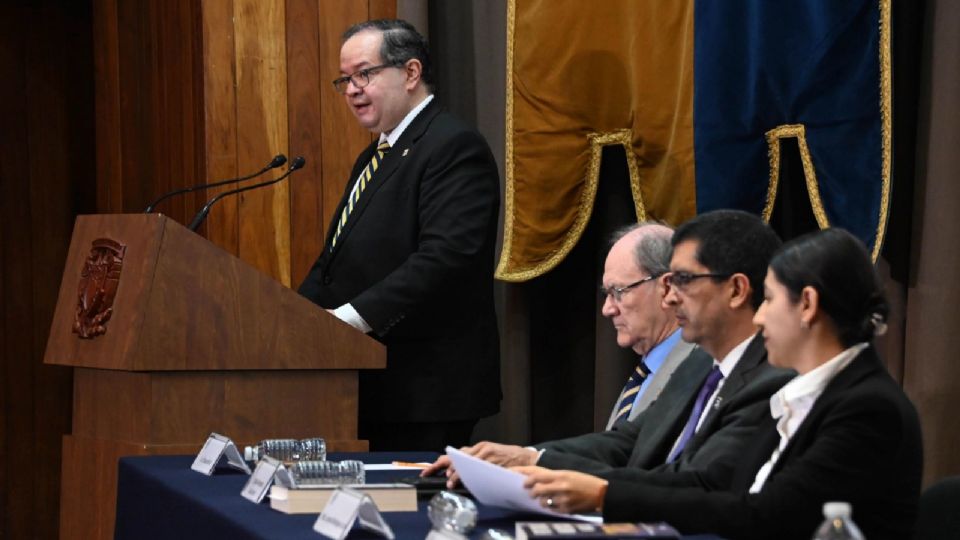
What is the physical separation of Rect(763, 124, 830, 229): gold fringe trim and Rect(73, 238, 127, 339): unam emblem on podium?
1.68 meters

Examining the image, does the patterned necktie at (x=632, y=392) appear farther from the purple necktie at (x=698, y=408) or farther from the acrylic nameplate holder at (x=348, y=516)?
the acrylic nameplate holder at (x=348, y=516)

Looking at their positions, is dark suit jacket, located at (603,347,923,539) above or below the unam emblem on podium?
below

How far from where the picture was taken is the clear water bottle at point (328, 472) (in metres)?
2.39

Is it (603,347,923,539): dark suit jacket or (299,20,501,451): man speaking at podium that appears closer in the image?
(603,347,923,539): dark suit jacket

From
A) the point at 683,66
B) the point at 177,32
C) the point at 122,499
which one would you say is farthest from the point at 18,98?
the point at 122,499

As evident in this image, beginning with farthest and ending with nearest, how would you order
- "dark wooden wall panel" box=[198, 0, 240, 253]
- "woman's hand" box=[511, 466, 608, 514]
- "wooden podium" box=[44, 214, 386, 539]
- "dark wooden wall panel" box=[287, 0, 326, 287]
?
"dark wooden wall panel" box=[287, 0, 326, 287] → "dark wooden wall panel" box=[198, 0, 240, 253] → "wooden podium" box=[44, 214, 386, 539] → "woman's hand" box=[511, 466, 608, 514]

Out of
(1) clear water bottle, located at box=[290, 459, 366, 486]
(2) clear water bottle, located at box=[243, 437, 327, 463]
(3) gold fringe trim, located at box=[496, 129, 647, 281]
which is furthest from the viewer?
(3) gold fringe trim, located at box=[496, 129, 647, 281]

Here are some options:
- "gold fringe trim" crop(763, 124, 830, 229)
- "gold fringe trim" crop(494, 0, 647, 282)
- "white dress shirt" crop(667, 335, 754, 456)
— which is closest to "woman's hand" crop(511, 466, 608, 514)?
"white dress shirt" crop(667, 335, 754, 456)

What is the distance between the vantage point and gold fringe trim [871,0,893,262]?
146 inches

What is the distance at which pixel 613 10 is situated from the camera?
4.63 meters

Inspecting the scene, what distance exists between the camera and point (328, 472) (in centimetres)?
242

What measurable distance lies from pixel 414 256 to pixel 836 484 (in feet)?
6.56

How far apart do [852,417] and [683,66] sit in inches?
Answer: 95.1

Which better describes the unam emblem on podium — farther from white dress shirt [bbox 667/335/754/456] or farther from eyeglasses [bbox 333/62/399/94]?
white dress shirt [bbox 667/335/754/456]
